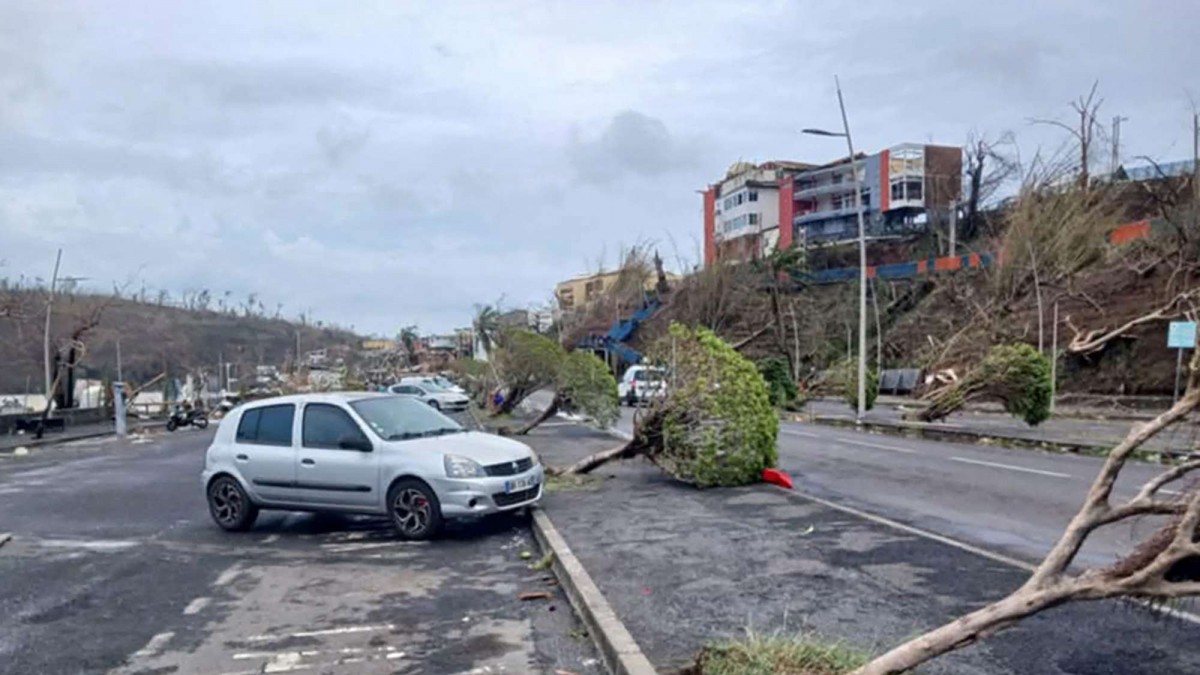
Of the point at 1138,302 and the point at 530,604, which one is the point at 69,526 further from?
the point at 1138,302

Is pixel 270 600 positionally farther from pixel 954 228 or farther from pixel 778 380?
pixel 954 228

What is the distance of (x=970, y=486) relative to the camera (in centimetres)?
1434

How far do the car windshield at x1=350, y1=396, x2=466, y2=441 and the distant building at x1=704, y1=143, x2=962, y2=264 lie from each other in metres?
47.9

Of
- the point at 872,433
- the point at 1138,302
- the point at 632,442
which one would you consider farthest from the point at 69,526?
the point at 1138,302

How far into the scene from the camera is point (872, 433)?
2578 centimetres

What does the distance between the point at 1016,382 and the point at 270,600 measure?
→ 20.4 m

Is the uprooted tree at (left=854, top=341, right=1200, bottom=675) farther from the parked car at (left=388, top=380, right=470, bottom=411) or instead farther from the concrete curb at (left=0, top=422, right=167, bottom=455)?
the parked car at (left=388, top=380, right=470, bottom=411)

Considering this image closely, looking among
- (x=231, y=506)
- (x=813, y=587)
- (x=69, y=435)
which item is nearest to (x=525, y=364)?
(x=231, y=506)

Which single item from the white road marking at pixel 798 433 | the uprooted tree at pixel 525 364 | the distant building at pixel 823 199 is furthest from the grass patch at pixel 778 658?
the distant building at pixel 823 199

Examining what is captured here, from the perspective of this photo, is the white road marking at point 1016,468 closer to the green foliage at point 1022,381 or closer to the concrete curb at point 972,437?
the concrete curb at point 972,437

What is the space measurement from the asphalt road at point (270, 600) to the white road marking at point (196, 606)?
0.03m

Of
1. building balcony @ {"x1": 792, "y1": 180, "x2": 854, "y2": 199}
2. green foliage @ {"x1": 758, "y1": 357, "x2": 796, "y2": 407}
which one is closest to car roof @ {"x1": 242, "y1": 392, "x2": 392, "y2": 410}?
green foliage @ {"x1": 758, "y1": 357, "x2": 796, "y2": 407}

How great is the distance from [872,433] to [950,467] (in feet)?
29.2

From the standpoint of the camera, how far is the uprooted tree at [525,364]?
27077 millimetres
